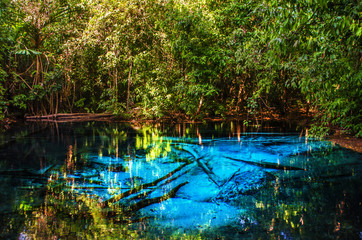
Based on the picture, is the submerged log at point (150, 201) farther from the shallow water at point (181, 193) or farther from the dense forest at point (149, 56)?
the dense forest at point (149, 56)

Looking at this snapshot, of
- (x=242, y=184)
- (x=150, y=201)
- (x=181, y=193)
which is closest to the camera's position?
(x=150, y=201)

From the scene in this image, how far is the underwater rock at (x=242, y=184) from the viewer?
3406mm

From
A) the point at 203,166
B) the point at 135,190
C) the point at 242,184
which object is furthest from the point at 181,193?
the point at 203,166

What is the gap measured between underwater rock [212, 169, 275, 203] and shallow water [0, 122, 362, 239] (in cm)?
1

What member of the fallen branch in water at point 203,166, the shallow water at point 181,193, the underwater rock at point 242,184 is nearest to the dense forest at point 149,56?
the fallen branch in water at point 203,166

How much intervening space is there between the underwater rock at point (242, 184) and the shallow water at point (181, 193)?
0.01m

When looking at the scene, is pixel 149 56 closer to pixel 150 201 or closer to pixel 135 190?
pixel 135 190

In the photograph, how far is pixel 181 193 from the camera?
3492mm

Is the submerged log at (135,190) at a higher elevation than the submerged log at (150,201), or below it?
higher

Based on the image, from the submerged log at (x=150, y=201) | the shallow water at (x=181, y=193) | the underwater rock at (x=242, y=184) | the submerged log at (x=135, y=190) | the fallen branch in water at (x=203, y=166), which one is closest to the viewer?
the shallow water at (x=181, y=193)

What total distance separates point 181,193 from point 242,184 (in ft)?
3.07

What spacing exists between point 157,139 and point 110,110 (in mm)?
7307

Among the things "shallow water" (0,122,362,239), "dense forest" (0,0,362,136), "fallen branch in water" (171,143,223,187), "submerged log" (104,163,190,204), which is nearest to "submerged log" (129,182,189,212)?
"shallow water" (0,122,362,239)

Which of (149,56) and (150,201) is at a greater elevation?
(149,56)
